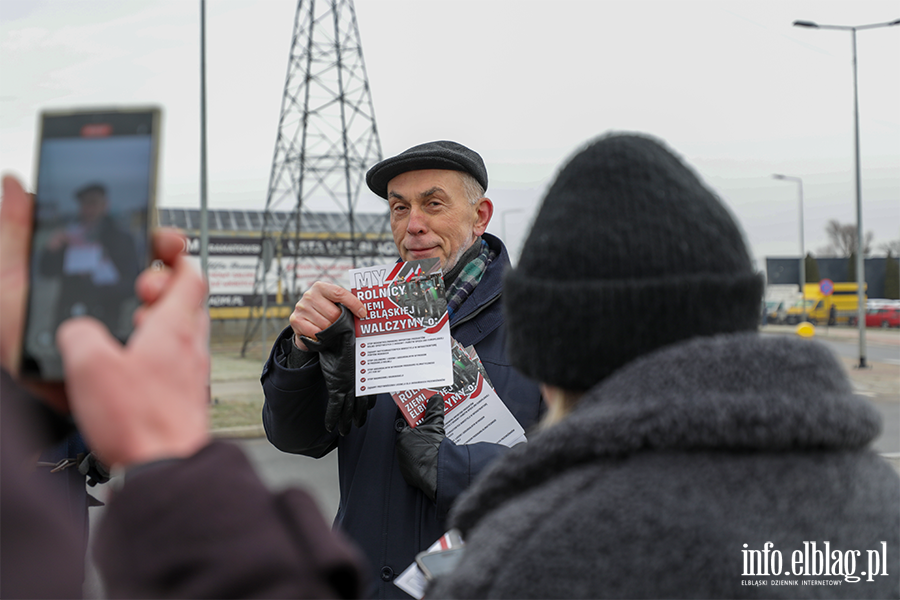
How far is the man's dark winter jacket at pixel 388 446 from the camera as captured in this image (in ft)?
6.91

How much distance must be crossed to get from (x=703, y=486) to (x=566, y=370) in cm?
27

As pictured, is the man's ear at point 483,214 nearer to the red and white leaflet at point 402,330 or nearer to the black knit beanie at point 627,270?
the red and white leaflet at point 402,330

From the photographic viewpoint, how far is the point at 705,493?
85 centimetres

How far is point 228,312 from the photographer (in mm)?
28234

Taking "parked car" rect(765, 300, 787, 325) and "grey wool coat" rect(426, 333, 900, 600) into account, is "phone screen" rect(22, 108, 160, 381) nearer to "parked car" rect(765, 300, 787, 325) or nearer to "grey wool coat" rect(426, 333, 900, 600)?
"grey wool coat" rect(426, 333, 900, 600)

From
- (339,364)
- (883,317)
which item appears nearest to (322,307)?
(339,364)

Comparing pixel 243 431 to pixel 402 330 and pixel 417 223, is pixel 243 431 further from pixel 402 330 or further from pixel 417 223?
pixel 402 330

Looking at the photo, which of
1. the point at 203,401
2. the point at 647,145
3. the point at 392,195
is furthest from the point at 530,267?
the point at 392,195

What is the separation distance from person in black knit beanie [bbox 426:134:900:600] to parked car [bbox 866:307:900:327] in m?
39.9

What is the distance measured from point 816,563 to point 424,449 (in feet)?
4.42

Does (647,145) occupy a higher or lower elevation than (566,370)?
higher

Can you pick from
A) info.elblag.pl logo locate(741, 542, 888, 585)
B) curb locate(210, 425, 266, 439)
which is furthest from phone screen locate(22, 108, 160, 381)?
curb locate(210, 425, 266, 439)

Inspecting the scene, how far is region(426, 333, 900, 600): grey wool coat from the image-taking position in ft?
2.72

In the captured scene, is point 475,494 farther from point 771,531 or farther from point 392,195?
point 392,195
